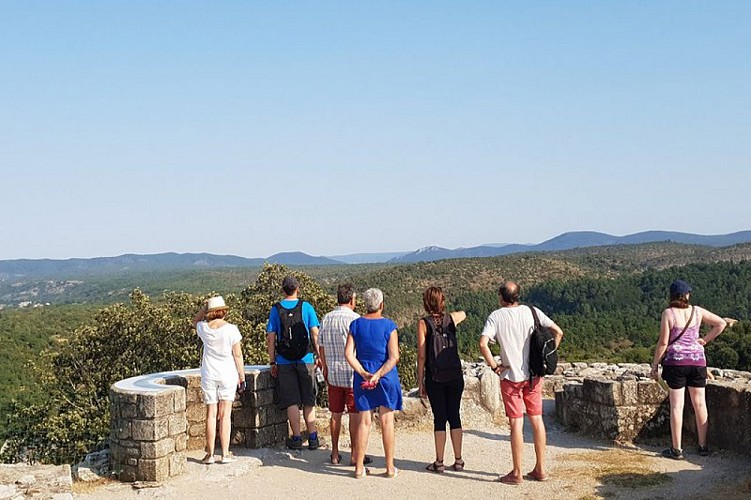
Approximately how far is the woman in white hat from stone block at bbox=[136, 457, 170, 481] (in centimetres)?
62

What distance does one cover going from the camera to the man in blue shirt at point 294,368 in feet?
26.9

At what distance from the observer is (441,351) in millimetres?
7172

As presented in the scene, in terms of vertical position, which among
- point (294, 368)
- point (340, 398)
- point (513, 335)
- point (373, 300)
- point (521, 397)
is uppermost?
point (373, 300)

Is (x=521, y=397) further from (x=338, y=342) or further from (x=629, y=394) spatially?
(x=629, y=394)

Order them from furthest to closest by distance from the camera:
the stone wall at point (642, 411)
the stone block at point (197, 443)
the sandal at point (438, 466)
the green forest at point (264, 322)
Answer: the green forest at point (264, 322) < the stone block at point (197, 443) < the stone wall at point (642, 411) < the sandal at point (438, 466)

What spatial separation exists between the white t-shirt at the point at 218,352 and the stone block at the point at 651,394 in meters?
5.20

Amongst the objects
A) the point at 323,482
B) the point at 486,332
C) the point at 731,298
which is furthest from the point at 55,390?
the point at 731,298

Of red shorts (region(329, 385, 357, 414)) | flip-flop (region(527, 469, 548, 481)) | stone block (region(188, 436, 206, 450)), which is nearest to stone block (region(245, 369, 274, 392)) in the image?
stone block (region(188, 436, 206, 450))

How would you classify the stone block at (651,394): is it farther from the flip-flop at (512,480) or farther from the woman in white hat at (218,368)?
Result: the woman in white hat at (218,368)

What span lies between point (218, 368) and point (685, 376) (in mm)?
5331

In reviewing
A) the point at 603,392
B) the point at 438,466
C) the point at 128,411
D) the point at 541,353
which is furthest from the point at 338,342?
the point at 603,392

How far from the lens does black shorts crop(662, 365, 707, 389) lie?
304 inches

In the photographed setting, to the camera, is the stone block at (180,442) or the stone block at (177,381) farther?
the stone block at (177,381)

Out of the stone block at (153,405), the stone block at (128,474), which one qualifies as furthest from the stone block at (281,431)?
the stone block at (128,474)
